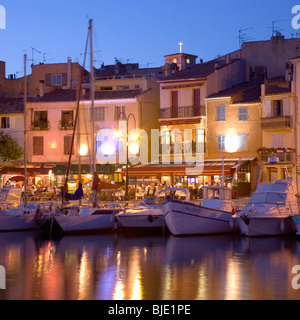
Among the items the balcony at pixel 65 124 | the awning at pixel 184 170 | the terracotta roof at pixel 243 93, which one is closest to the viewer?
the awning at pixel 184 170

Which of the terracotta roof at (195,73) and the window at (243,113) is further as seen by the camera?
the terracotta roof at (195,73)

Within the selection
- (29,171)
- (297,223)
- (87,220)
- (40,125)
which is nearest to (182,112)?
(40,125)

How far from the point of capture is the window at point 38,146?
61.7m

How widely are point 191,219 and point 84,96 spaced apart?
2988 cm

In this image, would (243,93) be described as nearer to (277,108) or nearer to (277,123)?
(277,108)

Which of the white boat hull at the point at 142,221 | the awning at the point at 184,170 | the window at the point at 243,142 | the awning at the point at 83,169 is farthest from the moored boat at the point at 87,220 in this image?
the awning at the point at 83,169

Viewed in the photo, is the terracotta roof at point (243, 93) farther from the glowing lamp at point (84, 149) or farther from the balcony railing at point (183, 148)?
the glowing lamp at point (84, 149)

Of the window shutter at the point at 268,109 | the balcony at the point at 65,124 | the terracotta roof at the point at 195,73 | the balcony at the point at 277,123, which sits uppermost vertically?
the terracotta roof at the point at 195,73

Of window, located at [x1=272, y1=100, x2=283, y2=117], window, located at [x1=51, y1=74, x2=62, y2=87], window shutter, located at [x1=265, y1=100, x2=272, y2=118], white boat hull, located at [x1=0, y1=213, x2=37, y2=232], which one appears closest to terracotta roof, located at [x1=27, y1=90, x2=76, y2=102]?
window, located at [x1=51, y1=74, x2=62, y2=87]

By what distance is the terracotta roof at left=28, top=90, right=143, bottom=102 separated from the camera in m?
60.6

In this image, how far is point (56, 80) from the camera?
234 feet

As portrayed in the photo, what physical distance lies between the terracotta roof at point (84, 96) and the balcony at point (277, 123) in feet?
42.5

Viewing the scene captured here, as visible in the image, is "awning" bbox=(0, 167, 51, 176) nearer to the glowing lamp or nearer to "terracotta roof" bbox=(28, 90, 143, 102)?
the glowing lamp

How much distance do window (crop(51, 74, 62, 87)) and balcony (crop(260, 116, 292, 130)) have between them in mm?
26240
